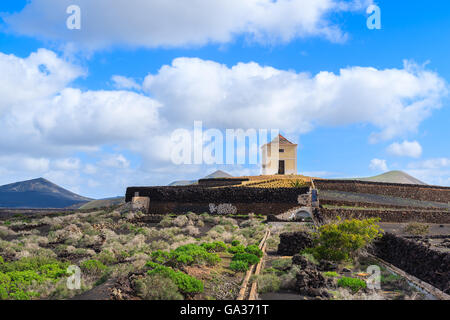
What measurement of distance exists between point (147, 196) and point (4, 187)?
7076 centimetres

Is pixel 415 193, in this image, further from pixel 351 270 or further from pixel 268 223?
pixel 351 270

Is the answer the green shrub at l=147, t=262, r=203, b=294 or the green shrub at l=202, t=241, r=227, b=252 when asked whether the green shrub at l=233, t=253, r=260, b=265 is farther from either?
the green shrub at l=147, t=262, r=203, b=294

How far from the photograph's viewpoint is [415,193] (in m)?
38.9

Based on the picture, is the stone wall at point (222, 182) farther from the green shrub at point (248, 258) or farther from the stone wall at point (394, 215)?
the green shrub at point (248, 258)

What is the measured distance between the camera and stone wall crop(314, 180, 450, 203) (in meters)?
37.7

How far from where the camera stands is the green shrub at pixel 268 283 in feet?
30.0

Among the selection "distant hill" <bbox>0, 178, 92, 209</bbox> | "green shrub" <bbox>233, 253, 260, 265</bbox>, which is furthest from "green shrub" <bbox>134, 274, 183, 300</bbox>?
"distant hill" <bbox>0, 178, 92, 209</bbox>

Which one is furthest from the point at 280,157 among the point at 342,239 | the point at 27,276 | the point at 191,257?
the point at 27,276

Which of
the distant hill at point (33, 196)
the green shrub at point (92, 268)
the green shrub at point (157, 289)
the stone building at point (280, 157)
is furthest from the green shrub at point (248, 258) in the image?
the distant hill at point (33, 196)

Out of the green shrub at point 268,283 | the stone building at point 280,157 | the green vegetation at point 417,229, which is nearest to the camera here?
the green shrub at point 268,283

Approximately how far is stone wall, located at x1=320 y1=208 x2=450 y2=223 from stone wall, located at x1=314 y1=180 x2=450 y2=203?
10580 millimetres

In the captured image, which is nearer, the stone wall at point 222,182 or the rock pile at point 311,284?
the rock pile at point 311,284

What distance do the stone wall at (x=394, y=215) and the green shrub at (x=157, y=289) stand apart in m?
17.3
